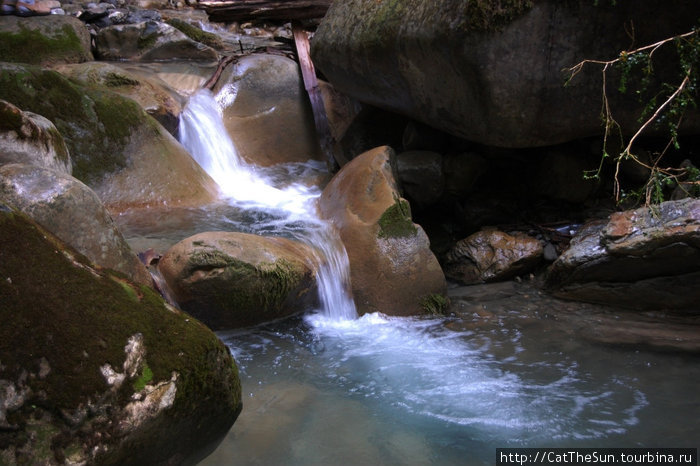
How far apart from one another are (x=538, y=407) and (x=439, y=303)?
1597 millimetres

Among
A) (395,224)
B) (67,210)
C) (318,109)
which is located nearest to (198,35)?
(318,109)

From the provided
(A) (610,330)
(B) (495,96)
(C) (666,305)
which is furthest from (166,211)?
(C) (666,305)

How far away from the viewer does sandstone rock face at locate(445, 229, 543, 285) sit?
548cm

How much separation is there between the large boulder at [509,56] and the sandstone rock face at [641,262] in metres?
0.98

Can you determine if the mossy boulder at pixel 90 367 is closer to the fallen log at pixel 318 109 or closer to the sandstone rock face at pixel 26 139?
the sandstone rock face at pixel 26 139

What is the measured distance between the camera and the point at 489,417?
327 cm

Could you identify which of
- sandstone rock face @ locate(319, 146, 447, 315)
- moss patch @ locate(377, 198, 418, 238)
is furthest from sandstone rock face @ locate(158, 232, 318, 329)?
moss patch @ locate(377, 198, 418, 238)

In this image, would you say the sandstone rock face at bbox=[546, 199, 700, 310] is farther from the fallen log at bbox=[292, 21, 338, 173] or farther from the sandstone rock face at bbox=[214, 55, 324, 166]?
the sandstone rock face at bbox=[214, 55, 324, 166]

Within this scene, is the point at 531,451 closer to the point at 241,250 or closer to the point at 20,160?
the point at 241,250

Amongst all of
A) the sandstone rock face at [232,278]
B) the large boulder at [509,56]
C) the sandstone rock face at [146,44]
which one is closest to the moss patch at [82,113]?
the sandstone rock face at [232,278]

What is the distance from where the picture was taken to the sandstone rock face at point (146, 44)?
9.13 m

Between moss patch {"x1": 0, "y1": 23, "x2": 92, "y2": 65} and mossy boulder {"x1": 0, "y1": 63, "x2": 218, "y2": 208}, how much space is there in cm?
270

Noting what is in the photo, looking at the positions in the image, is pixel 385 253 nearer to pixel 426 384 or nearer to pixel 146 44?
pixel 426 384

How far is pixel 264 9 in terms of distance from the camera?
888cm
